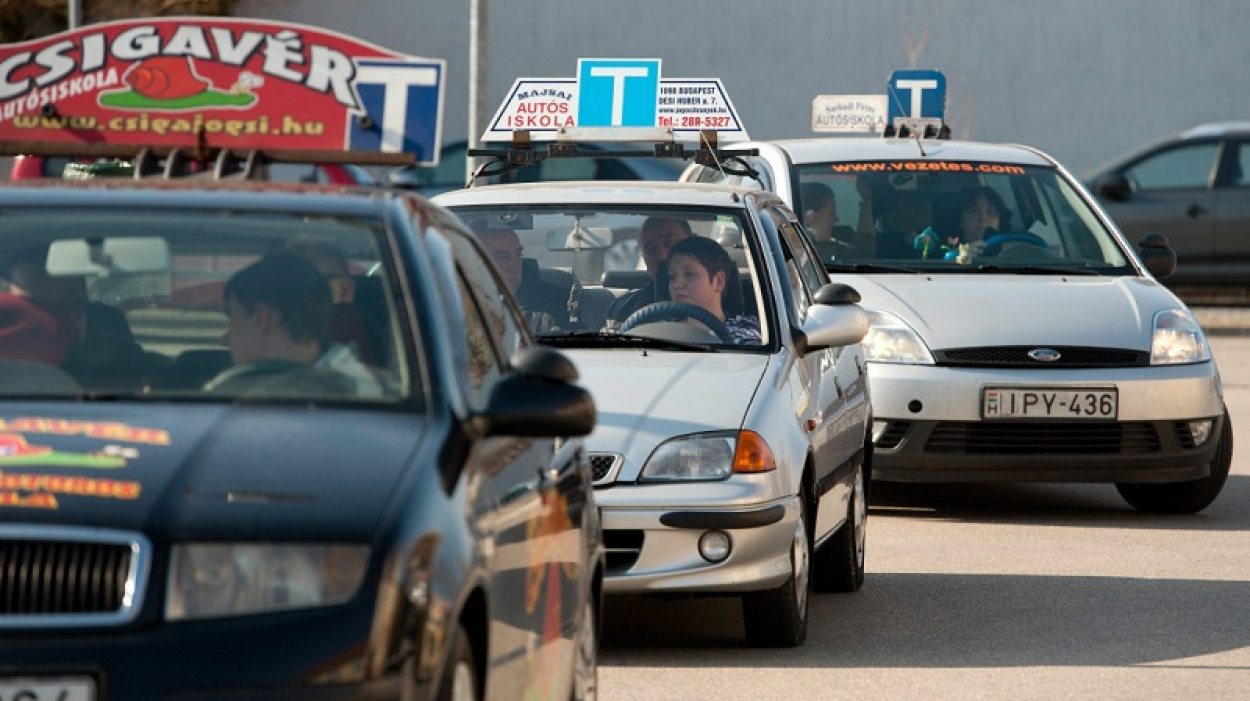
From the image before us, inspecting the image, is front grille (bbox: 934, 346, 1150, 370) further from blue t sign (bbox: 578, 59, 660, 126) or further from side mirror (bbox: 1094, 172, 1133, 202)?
side mirror (bbox: 1094, 172, 1133, 202)

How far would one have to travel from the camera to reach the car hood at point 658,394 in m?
7.24

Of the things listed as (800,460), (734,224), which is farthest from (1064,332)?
(800,460)

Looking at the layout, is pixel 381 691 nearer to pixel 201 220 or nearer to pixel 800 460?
pixel 201 220

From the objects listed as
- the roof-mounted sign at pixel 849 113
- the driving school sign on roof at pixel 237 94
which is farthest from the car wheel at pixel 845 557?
the roof-mounted sign at pixel 849 113

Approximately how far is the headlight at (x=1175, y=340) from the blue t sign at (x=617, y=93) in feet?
9.32

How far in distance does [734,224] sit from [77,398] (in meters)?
4.19

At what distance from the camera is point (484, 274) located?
554 centimetres

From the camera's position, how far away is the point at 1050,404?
10570mm

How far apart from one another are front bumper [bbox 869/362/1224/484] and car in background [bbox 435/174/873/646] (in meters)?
1.13

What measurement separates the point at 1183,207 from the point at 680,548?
16385 millimetres

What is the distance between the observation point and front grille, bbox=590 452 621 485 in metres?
7.20

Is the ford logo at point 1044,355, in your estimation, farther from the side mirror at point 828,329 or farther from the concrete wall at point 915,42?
the concrete wall at point 915,42

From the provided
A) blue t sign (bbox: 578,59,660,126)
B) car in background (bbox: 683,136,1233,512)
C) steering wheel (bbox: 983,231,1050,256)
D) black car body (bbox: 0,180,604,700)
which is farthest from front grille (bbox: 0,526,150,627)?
blue t sign (bbox: 578,59,660,126)

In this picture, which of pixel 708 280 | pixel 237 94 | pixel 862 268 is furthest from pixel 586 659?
pixel 862 268
